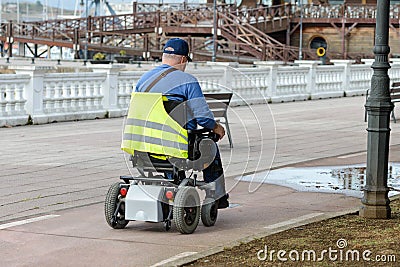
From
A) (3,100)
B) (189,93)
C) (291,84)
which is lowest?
(3,100)

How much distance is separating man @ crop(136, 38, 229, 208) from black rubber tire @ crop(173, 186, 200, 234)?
0.41 meters

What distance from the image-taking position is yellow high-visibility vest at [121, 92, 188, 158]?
8.70 meters

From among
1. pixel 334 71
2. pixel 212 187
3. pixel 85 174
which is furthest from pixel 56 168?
pixel 334 71

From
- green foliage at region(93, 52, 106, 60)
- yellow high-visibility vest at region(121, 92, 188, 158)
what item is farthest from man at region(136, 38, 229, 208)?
green foliage at region(93, 52, 106, 60)

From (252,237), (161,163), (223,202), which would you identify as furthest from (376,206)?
(161,163)

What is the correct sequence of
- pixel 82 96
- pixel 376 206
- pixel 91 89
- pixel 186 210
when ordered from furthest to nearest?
pixel 91 89 → pixel 82 96 → pixel 376 206 → pixel 186 210

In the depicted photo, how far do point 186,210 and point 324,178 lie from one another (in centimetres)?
434

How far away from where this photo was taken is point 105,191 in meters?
11.3

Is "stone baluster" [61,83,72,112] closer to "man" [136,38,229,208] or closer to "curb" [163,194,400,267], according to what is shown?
"curb" [163,194,400,267]

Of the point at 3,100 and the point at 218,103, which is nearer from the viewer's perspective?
the point at 218,103

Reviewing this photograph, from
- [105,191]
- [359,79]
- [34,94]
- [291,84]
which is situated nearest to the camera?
[105,191]

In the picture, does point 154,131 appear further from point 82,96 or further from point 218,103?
point 82,96

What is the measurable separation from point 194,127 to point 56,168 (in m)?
4.73

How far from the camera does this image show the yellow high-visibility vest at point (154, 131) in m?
8.70
